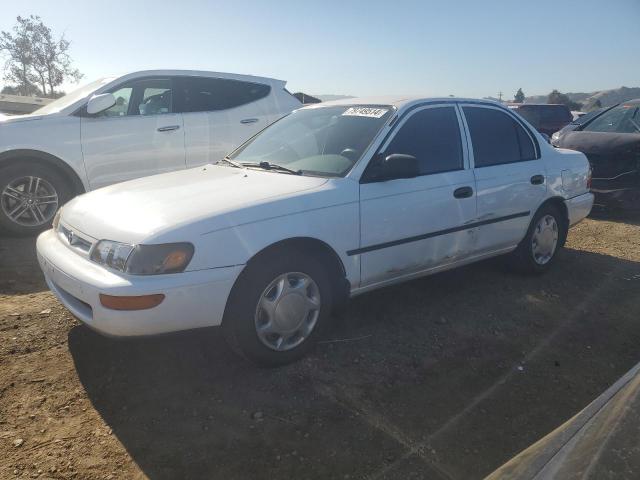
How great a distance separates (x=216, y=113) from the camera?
6.57 m

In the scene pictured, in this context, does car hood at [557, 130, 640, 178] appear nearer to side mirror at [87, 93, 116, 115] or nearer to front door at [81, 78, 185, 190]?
front door at [81, 78, 185, 190]

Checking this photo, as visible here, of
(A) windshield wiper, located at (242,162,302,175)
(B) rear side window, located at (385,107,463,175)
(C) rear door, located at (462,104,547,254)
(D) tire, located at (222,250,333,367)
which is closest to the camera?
(D) tire, located at (222,250,333,367)

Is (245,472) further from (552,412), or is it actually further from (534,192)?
(534,192)

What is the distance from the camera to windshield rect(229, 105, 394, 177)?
358 cm

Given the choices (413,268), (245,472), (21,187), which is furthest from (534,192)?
(21,187)

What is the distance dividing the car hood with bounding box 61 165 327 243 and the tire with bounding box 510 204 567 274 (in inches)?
92.8

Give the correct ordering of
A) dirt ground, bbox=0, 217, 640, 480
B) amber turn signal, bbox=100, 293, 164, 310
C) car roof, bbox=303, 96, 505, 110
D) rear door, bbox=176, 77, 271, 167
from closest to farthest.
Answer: dirt ground, bbox=0, 217, 640, 480 < amber turn signal, bbox=100, 293, 164, 310 < car roof, bbox=303, 96, 505, 110 < rear door, bbox=176, 77, 271, 167

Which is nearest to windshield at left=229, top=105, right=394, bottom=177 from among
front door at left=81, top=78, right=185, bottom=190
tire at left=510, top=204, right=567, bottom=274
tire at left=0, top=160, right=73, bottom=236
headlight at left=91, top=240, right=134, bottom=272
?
headlight at left=91, top=240, right=134, bottom=272

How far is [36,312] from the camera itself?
Answer: 3754 mm

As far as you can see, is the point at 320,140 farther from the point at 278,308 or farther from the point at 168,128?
the point at 168,128

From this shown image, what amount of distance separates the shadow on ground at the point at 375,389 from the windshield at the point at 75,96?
330 cm

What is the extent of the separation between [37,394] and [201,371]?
863 millimetres

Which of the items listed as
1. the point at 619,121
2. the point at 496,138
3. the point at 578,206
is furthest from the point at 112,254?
the point at 619,121

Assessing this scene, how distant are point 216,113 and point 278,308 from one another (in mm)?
4164
